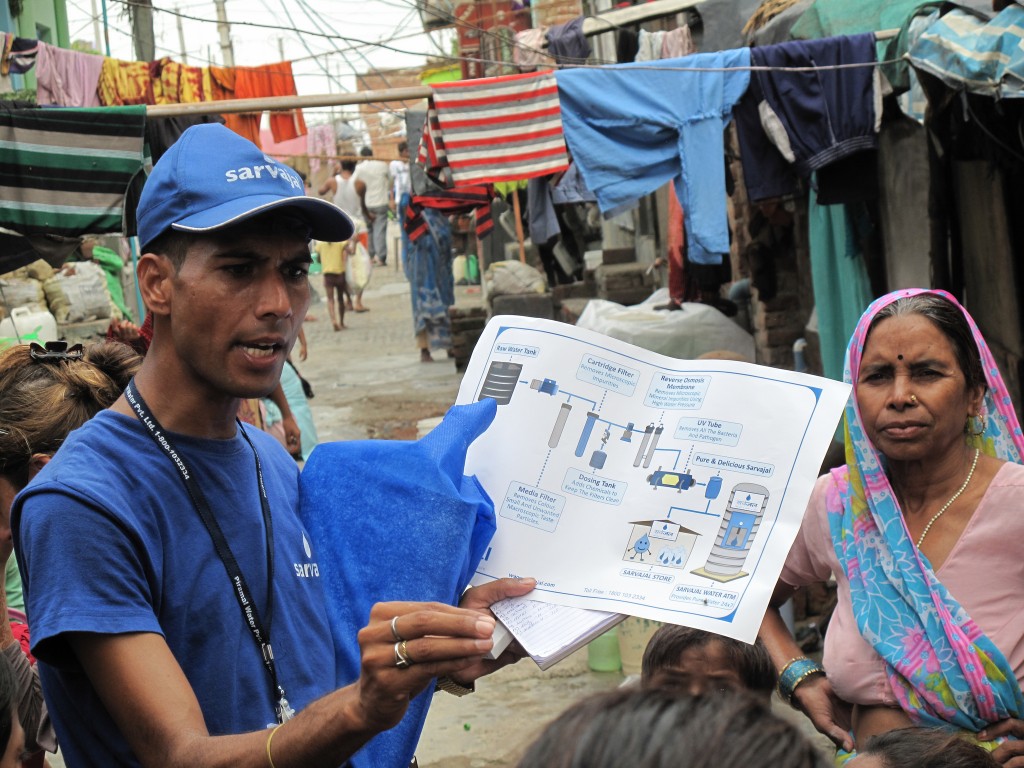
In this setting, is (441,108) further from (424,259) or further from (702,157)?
(424,259)

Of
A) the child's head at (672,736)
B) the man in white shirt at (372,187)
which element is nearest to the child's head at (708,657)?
the child's head at (672,736)

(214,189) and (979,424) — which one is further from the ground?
(214,189)

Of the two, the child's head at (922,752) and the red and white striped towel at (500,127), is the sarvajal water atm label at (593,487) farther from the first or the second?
the red and white striped towel at (500,127)

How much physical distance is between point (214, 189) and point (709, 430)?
2.88ft

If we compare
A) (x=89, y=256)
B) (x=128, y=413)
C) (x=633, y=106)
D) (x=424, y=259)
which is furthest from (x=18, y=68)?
(x=128, y=413)

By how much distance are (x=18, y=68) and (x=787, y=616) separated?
7378 millimetres

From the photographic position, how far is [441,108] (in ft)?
21.8

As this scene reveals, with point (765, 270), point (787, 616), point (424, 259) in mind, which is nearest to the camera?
point (787, 616)

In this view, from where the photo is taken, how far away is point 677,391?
1996mm

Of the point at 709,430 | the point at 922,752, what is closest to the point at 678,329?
the point at 922,752

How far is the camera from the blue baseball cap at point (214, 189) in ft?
5.56

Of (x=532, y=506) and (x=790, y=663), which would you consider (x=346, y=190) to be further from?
(x=532, y=506)

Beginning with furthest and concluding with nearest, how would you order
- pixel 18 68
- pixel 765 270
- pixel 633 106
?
pixel 18 68 → pixel 765 270 → pixel 633 106

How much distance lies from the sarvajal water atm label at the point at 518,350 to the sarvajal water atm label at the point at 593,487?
0.72 feet
